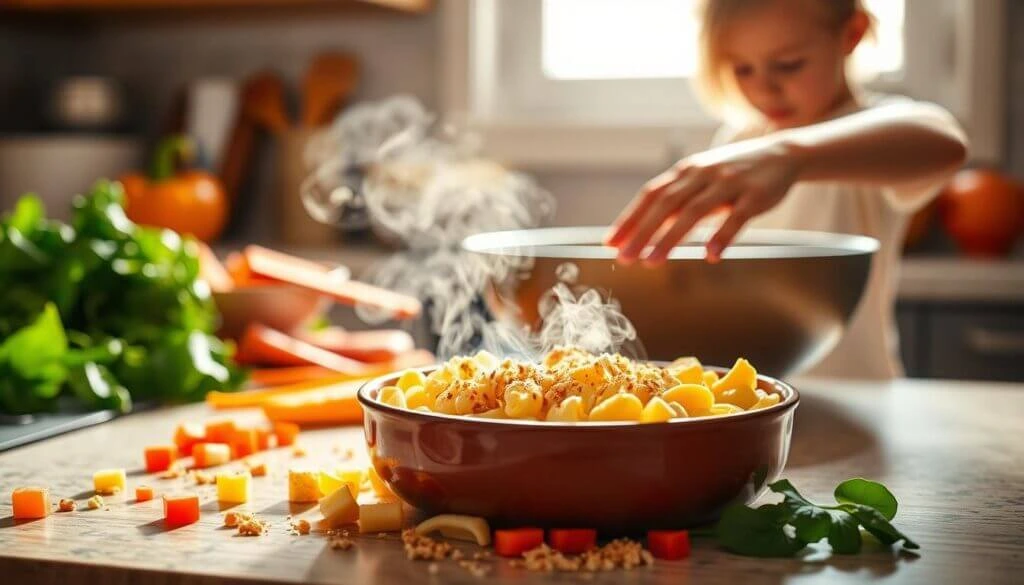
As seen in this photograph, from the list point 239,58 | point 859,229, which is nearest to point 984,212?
point 859,229

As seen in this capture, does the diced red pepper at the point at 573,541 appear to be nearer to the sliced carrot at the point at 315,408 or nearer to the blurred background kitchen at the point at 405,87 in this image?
the sliced carrot at the point at 315,408

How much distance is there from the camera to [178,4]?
127 inches

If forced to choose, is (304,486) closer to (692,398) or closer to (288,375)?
(692,398)

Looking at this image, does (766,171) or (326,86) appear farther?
(326,86)

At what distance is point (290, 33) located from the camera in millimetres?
3365

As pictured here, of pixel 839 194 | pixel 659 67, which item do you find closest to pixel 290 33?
pixel 659 67

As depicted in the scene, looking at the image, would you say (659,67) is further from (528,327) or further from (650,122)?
(528,327)

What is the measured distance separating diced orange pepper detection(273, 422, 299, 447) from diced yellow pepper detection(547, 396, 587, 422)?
406 millimetres

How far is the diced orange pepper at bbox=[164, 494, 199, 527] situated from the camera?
82 centimetres

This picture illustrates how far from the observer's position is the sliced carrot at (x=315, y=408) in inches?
47.3

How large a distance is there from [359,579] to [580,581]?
0.13 meters

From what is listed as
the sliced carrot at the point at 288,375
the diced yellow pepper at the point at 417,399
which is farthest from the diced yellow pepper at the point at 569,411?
the sliced carrot at the point at 288,375

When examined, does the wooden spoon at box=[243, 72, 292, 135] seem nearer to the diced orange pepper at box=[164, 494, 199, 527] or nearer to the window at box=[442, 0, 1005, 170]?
the window at box=[442, 0, 1005, 170]

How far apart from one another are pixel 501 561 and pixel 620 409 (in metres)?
0.13
